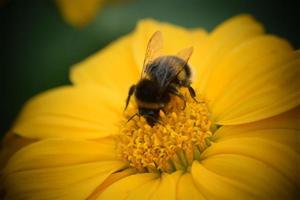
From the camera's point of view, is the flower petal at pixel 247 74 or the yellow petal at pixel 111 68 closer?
the flower petal at pixel 247 74

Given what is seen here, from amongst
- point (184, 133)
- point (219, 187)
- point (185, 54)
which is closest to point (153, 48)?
point (185, 54)

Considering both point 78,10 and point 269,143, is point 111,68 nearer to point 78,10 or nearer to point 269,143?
point 78,10

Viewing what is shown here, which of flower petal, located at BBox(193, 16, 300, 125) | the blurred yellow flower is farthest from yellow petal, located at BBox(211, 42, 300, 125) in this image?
the blurred yellow flower

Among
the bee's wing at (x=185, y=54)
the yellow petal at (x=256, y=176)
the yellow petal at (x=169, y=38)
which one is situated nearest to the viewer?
the yellow petal at (x=256, y=176)

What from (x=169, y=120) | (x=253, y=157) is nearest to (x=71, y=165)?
(x=169, y=120)

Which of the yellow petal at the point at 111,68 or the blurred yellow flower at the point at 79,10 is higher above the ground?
the blurred yellow flower at the point at 79,10

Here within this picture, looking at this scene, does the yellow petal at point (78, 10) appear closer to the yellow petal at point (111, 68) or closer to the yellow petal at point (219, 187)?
the yellow petal at point (111, 68)

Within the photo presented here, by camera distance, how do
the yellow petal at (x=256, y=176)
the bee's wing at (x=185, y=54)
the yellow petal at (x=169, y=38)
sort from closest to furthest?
the yellow petal at (x=256, y=176) < the bee's wing at (x=185, y=54) < the yellow petal at (x=169, y=38)

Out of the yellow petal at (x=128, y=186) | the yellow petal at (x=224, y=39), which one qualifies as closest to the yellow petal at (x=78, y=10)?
the yellow petal at (x=224, y=39)
